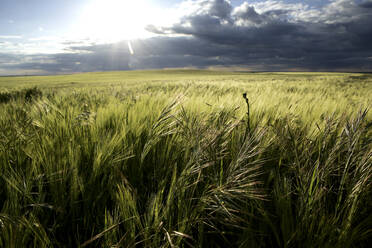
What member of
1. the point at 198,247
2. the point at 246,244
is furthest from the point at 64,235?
the point at 246,244

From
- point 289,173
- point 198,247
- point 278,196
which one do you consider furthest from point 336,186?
point 198,247

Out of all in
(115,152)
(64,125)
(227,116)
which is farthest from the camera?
(227,116)

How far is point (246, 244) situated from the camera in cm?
57

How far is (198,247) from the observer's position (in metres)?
0.55

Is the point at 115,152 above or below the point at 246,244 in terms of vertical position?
above

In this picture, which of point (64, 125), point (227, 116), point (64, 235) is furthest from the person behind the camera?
point (227, 116)

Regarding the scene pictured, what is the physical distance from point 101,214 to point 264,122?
93 centimetres

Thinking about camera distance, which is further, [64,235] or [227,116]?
[227,116]

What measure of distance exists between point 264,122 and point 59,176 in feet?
3.34

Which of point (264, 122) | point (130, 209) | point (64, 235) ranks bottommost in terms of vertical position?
point (64, 235)

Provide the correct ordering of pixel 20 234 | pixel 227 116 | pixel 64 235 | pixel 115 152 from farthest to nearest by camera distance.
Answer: pixel 227 116 < pixel 115 152 < pixel 64 235 < pixel 20 234

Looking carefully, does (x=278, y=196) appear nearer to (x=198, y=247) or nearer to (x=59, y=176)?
(x=198, y=247)

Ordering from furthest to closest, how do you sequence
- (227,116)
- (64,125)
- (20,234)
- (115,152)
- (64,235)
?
(227,116) < (64,125) < (115,152) < (64,235) < (20,234)

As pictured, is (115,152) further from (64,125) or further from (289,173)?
(289,173)
